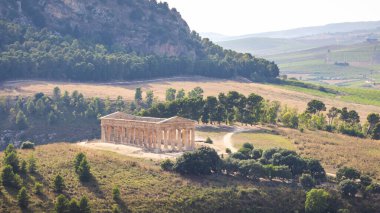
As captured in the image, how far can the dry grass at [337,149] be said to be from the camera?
11725cm

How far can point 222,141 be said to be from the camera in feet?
442

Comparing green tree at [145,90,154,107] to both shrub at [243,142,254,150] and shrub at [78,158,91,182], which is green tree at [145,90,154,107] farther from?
shrub at [78,158,91,182]

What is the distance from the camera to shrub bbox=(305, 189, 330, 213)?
99438mm

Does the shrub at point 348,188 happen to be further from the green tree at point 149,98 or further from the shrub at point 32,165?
the green tree at point 149,98

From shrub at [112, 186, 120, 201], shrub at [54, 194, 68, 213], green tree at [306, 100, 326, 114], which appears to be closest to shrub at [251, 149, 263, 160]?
shrub at [112, 186, 120, 201]

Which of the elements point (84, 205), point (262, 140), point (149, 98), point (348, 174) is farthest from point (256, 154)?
point (149, 98)

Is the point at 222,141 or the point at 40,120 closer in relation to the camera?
the point at 222,141

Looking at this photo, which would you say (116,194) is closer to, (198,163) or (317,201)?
(198,163)

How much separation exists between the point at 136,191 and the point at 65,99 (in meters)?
79.0

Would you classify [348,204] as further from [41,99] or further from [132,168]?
[41,99]

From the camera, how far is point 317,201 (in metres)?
99.8

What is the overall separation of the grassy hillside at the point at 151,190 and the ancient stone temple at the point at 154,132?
14.8 m

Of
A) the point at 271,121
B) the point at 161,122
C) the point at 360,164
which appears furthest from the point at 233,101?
the point at 360,164

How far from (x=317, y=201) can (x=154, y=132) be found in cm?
3649
